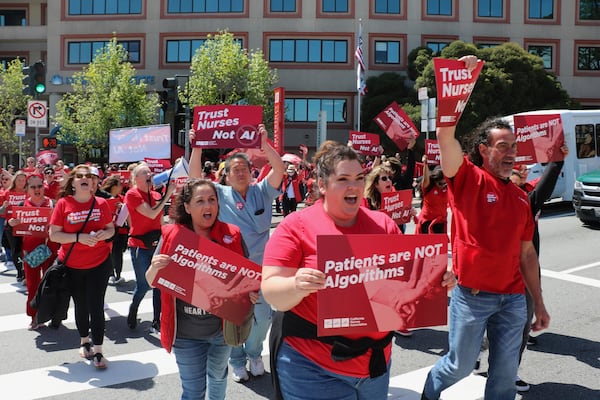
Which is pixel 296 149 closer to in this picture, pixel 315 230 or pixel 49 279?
pixel 49 279

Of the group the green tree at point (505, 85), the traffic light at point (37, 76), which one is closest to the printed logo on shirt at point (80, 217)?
the traffic light at point (37, 76)

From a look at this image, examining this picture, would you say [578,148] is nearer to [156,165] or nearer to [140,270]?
[156,165]

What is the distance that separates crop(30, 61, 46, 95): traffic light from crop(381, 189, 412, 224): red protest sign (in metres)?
10.6

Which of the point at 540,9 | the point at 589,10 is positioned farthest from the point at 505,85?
the point at 589,10

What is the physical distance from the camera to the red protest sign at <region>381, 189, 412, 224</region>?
22.8 ft

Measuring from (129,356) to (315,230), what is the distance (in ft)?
13.0

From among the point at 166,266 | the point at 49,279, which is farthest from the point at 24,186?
the point at 166,266

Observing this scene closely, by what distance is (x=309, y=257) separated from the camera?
8.46ft

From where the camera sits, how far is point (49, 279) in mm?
5582

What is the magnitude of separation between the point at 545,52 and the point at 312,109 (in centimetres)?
1715

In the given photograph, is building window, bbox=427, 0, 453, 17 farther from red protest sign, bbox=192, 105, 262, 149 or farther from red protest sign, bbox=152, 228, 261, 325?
red protest sign, bbox=152, 228, 261, 325

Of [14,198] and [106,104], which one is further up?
[106,104]

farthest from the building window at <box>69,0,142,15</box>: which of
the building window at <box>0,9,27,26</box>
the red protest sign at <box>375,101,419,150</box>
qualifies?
the red protest sign at <box>375,101,419,150</box>

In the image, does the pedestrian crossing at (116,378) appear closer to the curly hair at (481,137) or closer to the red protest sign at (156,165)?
the curly hair at (481,137)
